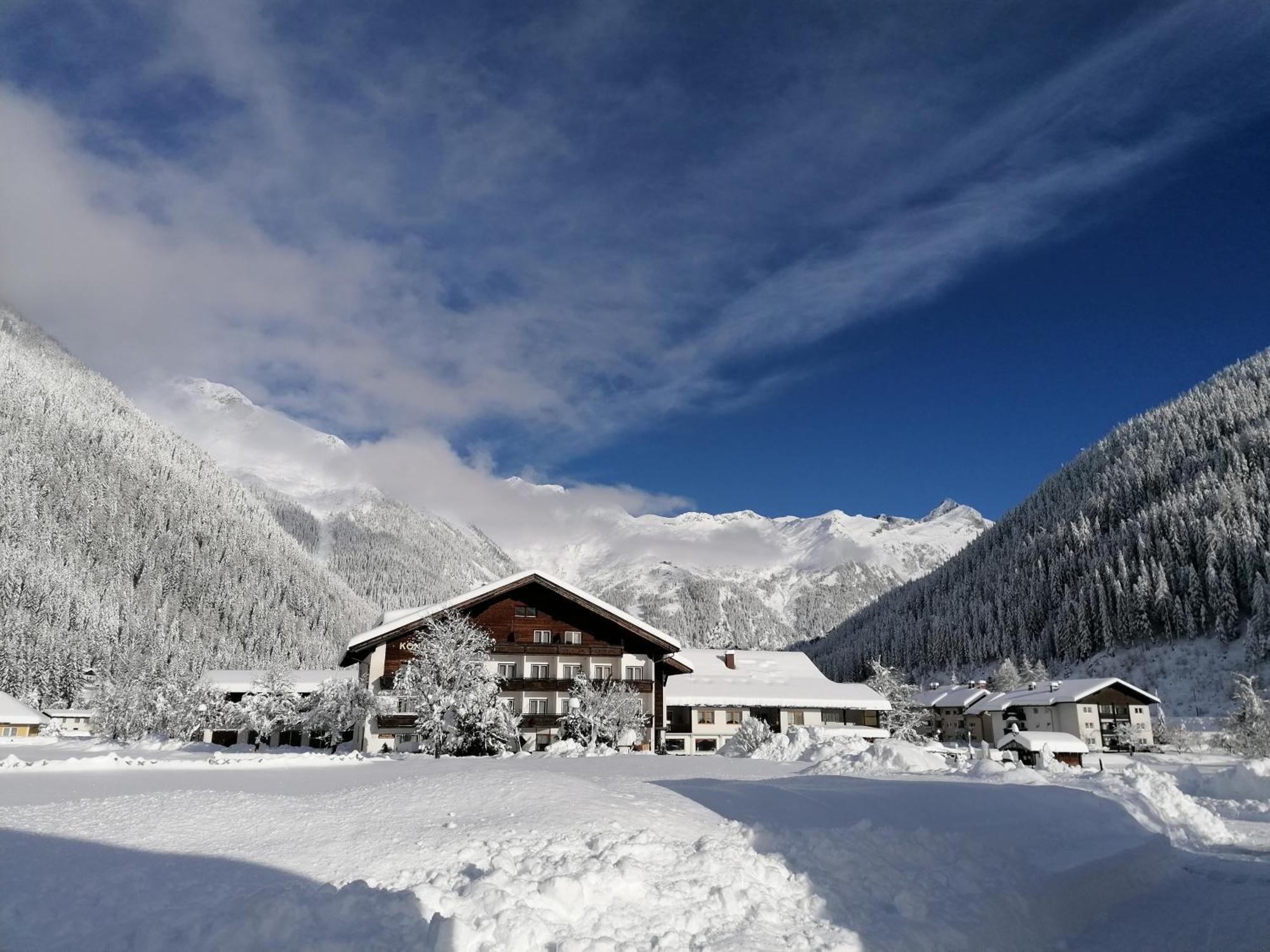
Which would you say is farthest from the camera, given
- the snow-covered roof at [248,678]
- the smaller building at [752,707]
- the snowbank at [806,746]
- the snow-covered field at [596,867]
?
the snow-covered roof at [248,678]

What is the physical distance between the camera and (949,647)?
167 m

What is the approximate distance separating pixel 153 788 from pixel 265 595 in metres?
200

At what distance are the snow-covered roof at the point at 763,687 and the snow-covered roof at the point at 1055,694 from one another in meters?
43.0

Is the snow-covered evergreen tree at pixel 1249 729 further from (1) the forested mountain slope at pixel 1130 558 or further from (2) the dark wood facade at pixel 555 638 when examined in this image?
(2) the dark wood facade at pixel 555 638

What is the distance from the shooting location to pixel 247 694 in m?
51.7

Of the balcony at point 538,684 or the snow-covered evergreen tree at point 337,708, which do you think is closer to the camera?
the snow-covered evergreen tree at point 337,708

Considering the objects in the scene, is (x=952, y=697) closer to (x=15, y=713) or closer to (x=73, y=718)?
(x=15, y=713)

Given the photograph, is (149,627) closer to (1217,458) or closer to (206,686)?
(206,686)

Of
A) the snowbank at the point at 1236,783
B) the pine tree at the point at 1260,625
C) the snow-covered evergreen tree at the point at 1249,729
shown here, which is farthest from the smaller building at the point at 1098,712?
the snowbank at the point at 1236,783

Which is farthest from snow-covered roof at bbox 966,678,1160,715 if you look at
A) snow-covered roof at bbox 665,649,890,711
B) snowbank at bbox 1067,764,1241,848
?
snowbank at bbox 1067,764,1241,848

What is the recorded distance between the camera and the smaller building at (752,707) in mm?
58875

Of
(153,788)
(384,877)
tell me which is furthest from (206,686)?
(384,877)

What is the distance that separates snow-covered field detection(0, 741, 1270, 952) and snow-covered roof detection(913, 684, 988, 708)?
3921 inches

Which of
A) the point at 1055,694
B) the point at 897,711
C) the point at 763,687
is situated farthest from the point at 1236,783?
the point at 1055,694
